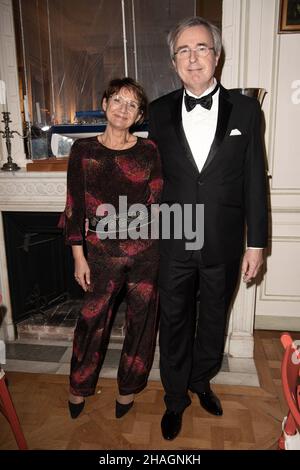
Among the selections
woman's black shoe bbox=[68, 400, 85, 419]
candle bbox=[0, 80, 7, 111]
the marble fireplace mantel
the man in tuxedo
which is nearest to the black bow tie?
the man in tuxedo

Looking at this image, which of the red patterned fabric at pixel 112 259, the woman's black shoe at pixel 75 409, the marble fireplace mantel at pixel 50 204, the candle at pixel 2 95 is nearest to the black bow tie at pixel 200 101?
the red patterned fabric at pixel 112 259

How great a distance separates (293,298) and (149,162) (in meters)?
1.85

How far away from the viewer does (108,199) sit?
1858 millimetres

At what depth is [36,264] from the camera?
10.3 ft

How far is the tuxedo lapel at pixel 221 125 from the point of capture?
5.61ft

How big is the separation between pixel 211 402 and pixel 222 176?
1.31 m

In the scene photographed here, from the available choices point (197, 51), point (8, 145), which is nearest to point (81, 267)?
point (197, 51)

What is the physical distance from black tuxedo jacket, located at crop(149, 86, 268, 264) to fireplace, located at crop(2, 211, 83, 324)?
1361 millimetres

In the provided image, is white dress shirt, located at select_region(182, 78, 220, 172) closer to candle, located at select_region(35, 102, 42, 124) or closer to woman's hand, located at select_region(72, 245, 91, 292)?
woman's hand, located at select_region(72, 245, 91, 292)

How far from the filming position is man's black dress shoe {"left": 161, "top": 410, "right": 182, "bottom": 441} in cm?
193

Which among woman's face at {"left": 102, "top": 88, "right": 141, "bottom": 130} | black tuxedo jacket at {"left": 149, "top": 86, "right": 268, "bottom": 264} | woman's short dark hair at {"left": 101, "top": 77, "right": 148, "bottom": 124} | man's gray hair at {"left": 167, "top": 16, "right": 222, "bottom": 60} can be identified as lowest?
black tuxedo jacket at {"left": 149, "top": 86, "right": 268, "bottom": 264}
